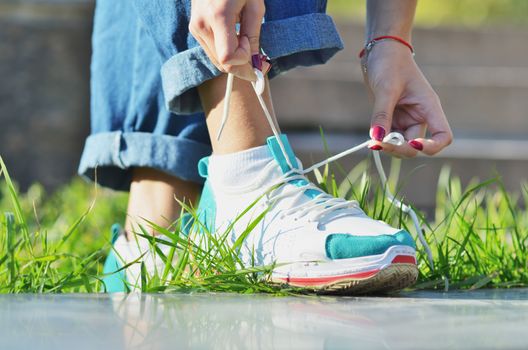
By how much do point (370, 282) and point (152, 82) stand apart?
0.68 meters

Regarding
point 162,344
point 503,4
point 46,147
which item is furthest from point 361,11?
point 162,344

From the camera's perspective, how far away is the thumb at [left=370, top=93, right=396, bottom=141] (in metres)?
1.26

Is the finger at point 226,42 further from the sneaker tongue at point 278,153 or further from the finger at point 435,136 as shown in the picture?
the finger at point 435,136

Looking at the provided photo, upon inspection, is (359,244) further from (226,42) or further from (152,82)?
(152,82)

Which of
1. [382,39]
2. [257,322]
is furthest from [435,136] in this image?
[257,322]

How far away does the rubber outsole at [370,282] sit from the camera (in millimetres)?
1163

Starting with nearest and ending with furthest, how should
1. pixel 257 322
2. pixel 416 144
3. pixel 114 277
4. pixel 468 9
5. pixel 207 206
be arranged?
pixel 257 322, pixel 416 144, pixel 207 206, pixel 114 277, pixel 468 9

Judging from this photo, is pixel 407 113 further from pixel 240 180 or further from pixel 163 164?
pixel 163 164

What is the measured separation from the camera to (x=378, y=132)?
4.12 feet

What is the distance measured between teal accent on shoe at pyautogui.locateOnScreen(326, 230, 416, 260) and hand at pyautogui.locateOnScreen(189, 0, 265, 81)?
0.25 m

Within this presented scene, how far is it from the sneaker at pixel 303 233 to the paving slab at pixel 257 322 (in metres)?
0.04

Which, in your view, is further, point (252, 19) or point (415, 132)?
point (415, 132)

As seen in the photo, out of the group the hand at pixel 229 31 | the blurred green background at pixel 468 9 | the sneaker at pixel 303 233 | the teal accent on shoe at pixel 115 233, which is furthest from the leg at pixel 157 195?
the blurred green background at pixel 468 9

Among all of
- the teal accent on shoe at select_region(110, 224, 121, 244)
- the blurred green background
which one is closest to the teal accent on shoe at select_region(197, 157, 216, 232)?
the teal accent on shoe at select_region(110, 224, 121, 244)
